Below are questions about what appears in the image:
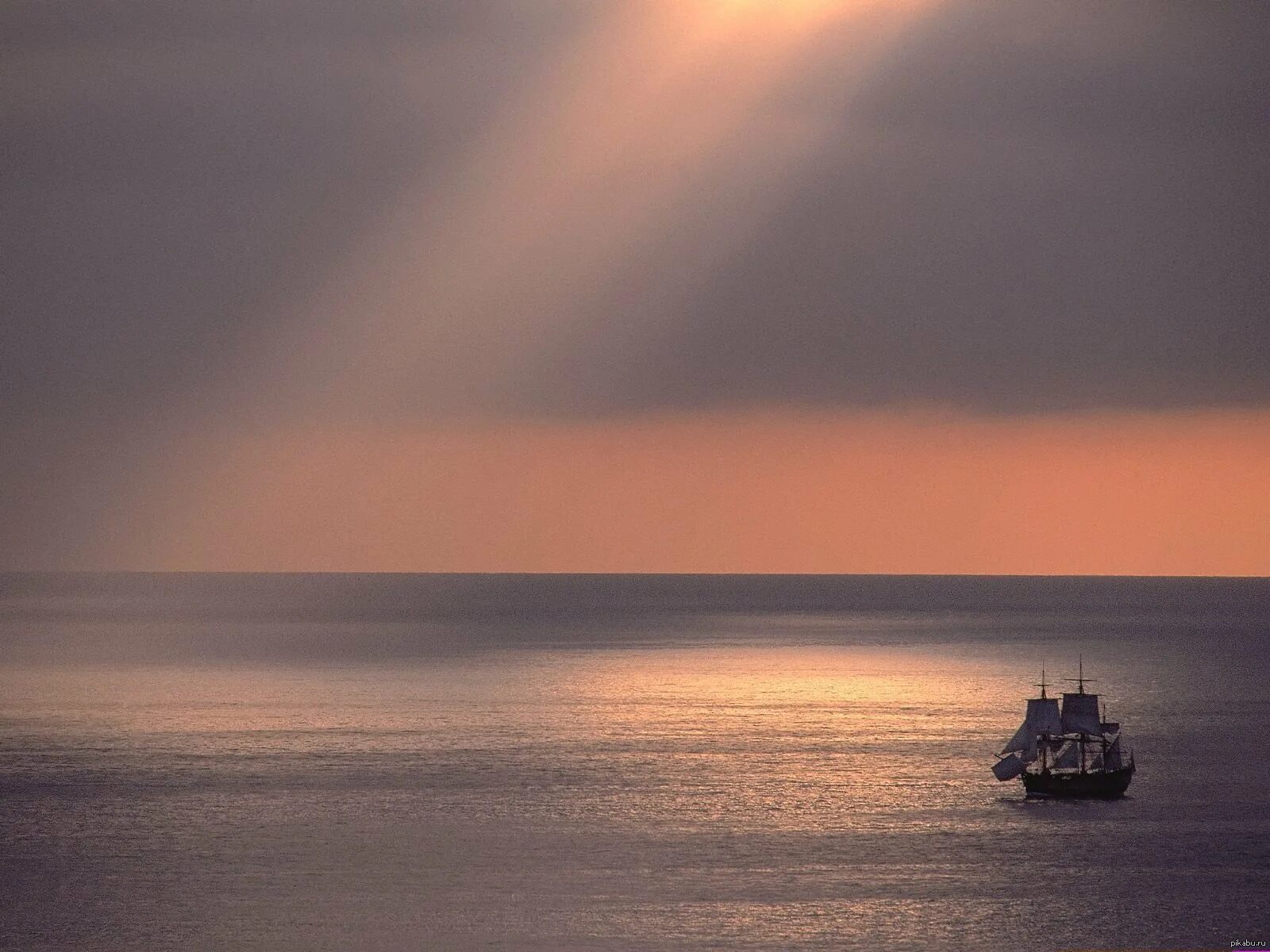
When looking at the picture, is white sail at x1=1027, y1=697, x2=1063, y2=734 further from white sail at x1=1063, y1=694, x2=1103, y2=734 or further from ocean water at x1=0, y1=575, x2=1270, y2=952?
ocean water at x1=0, y1=575, x2=1270, y2=952

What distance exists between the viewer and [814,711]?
143250 mm

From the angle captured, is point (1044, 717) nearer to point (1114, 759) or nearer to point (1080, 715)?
point (1080, 715)

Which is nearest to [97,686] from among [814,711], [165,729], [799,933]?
[165,729]

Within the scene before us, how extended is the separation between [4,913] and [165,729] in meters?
61.2

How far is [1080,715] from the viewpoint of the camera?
102 m

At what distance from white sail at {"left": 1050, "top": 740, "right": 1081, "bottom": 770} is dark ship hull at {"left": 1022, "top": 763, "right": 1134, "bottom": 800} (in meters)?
4.28

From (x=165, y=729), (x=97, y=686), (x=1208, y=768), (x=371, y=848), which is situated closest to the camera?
(x=371, y=848)

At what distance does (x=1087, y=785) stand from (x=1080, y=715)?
19.1 feet

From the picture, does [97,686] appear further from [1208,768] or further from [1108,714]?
[1208,768]

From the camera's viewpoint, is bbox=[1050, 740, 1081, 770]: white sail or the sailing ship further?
bbox=[1050, 740, 1081, 770]: white sail

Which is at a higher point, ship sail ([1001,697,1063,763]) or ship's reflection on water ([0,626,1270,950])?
ship sail ([1001,697,1063,763])

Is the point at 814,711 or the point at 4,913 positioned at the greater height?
the point at 814,711

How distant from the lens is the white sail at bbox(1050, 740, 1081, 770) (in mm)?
101938

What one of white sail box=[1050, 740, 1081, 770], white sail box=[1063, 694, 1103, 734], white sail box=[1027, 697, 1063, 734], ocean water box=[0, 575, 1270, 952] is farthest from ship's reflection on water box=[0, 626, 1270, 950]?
white sail box=[1063, 694, 1103, 734]
